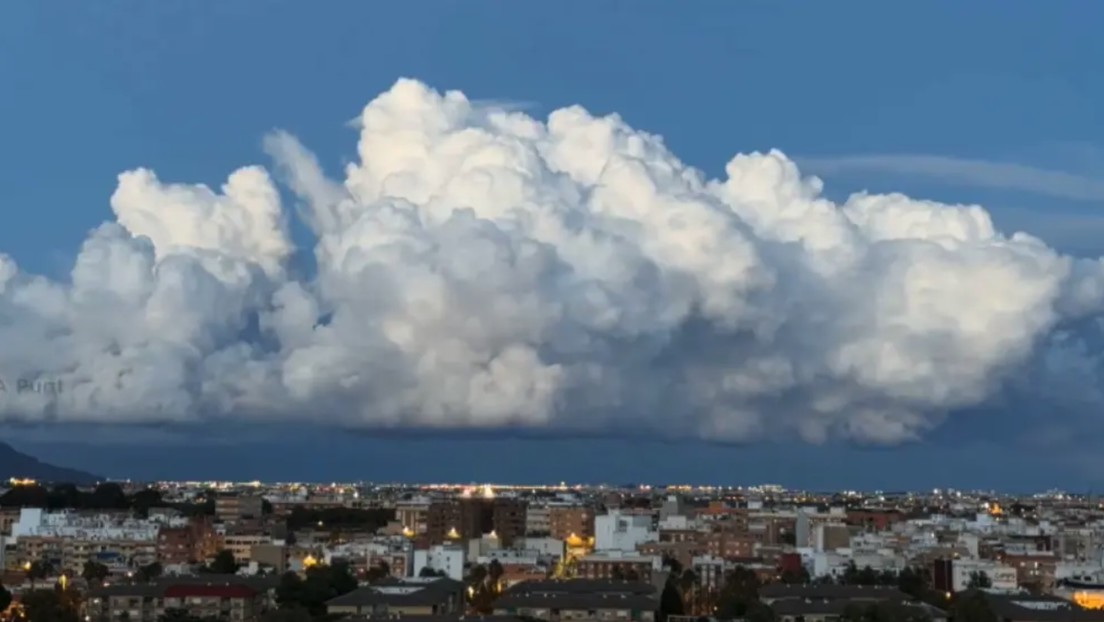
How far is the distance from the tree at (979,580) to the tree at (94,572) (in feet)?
77.7

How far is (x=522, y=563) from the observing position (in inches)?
2409

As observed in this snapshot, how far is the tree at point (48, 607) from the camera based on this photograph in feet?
134

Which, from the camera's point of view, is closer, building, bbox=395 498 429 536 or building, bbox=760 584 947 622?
building, bbox=760 584 947 622

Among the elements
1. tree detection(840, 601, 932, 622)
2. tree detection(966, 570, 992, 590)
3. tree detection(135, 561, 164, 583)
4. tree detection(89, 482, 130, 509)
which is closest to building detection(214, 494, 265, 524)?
tree detection(89, 482, 130, 509)

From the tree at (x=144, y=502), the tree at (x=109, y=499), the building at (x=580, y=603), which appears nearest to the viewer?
the building at (x=580, y=603)

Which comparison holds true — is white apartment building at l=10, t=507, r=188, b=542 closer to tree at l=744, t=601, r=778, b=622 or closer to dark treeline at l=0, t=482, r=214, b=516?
dark treeline at l=0, t=482, r=214, b=516

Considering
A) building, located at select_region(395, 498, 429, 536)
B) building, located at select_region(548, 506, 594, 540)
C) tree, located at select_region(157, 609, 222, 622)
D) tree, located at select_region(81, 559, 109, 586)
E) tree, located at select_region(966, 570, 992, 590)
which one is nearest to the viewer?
tree, located at select_region(157, 609, 222, 622)

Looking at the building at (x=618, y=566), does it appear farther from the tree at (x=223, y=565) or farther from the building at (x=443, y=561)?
the tree at (x=223, y=565)

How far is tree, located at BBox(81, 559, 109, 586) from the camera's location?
181 feet

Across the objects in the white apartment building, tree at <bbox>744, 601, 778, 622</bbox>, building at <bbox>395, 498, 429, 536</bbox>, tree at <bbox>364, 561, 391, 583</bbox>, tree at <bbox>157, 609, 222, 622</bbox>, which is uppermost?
building at <bbox>395, 498, 429, 536</bbox>

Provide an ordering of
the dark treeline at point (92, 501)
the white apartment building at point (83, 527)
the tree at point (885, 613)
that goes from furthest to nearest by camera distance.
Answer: the dark treeline at point (92, 501) < the white apartment building at point (83, 527) < the tree at point (885, 613)

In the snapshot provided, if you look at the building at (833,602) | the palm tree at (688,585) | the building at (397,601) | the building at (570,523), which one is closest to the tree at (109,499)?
the building at (570,523)

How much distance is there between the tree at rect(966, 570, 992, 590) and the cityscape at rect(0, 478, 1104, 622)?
0.11 metres

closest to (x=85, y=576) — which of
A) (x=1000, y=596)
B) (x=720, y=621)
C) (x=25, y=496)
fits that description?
(x=720, y=621)
